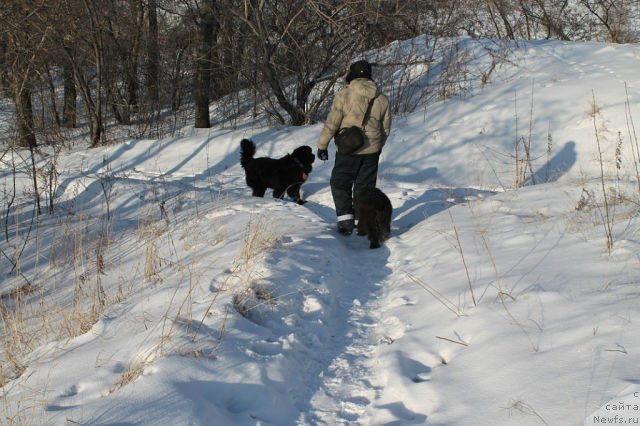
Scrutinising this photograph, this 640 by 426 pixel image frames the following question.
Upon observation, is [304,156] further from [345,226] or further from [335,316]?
[335,316]

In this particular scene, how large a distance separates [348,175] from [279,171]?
190 cm

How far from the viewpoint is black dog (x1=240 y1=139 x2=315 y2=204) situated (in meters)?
7.57

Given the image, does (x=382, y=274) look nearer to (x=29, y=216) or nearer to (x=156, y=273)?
(x=156, y=273)

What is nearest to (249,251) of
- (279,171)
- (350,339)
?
(350,339)

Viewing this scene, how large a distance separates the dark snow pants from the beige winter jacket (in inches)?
5.5

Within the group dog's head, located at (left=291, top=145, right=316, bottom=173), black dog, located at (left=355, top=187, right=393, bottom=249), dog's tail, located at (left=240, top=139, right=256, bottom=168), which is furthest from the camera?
dog's tail, located at (left=240, top=139, right=256, bottom=168)

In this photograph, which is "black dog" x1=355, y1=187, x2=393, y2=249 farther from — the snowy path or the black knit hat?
the black knit hat

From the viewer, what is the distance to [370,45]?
554 inches

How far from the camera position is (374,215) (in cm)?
577

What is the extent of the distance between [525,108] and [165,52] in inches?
458

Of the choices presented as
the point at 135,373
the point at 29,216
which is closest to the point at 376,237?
the point at 135,373

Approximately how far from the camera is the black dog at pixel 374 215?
5.79m

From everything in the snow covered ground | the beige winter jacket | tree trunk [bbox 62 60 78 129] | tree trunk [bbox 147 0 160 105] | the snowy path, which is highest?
tree trunk [bbox 147 0 160 105]

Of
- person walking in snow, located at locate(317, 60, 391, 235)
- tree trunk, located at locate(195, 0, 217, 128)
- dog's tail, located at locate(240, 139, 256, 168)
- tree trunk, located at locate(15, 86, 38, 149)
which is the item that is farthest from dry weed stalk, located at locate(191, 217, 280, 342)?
tree trunk, located at locate(195, 0, 217, 128)
